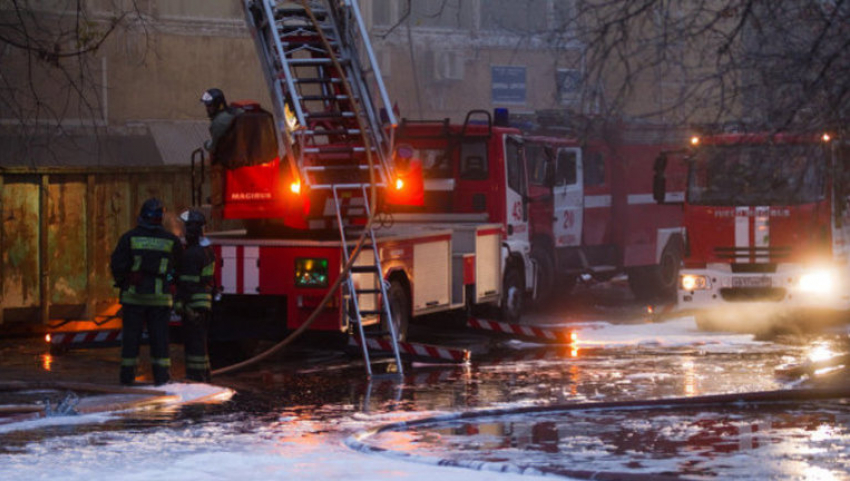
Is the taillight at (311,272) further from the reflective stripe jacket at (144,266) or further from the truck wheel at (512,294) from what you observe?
the truck wheel at (512,294)

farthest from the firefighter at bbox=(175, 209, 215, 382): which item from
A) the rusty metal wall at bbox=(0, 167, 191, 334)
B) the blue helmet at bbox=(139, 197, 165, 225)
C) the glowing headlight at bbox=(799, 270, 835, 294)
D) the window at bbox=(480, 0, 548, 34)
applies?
the window at bbox=(480, 0, 548, 34)

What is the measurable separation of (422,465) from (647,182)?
15.9 meters

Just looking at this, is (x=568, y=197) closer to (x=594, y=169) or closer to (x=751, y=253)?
(x=594, y=169)

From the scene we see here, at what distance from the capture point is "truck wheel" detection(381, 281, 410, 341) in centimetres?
1545

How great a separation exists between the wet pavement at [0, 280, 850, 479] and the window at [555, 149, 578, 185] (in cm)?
383

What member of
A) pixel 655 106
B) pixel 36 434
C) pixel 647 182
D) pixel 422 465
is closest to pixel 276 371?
pixel 36 434

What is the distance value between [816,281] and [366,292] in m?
5.92

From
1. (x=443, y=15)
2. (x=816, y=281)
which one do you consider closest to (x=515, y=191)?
(x=816, y=281)

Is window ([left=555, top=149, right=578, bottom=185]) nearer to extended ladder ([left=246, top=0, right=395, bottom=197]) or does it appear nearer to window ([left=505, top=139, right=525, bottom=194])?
window ([left=505, top=139, right=525, bottom=194])

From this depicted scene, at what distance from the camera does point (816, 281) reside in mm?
17641

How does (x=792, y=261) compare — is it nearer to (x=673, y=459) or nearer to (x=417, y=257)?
(x=417, y=257)

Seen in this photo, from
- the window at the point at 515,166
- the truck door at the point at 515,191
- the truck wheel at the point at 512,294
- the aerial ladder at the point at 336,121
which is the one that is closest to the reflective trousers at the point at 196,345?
the aerial ladder at the point at 336,121

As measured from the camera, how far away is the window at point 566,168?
2117 cm

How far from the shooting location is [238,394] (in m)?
12.4
